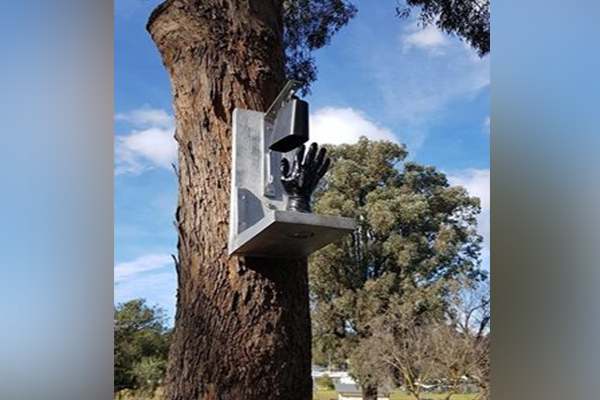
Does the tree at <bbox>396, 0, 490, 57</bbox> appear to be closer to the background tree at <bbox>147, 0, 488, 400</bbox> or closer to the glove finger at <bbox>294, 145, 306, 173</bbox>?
the background tree at <bbox>147, 0, 488, 400</bbox>

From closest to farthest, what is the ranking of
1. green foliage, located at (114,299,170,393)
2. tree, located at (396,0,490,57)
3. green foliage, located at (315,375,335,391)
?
tree, located at (396,0,490,57) < green foliage, located at (114,299,170,393) < green foliage, located at (315,375,335,391)

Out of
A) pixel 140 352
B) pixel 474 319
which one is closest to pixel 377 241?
pixel 474 319

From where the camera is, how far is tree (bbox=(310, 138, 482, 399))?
6.85m

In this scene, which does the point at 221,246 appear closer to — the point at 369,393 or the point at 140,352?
the point at 140,352

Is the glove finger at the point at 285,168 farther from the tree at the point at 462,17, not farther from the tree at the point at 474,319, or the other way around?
the tree at the point at 474,319

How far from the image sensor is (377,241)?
7.18m

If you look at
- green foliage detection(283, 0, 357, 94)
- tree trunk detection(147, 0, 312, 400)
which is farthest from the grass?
tree trunk detection(147, 0, 312, 400)

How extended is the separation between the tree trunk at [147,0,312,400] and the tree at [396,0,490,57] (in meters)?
1.54

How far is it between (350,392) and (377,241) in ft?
6.12

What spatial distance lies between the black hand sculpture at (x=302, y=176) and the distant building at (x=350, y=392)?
600 centimetres
